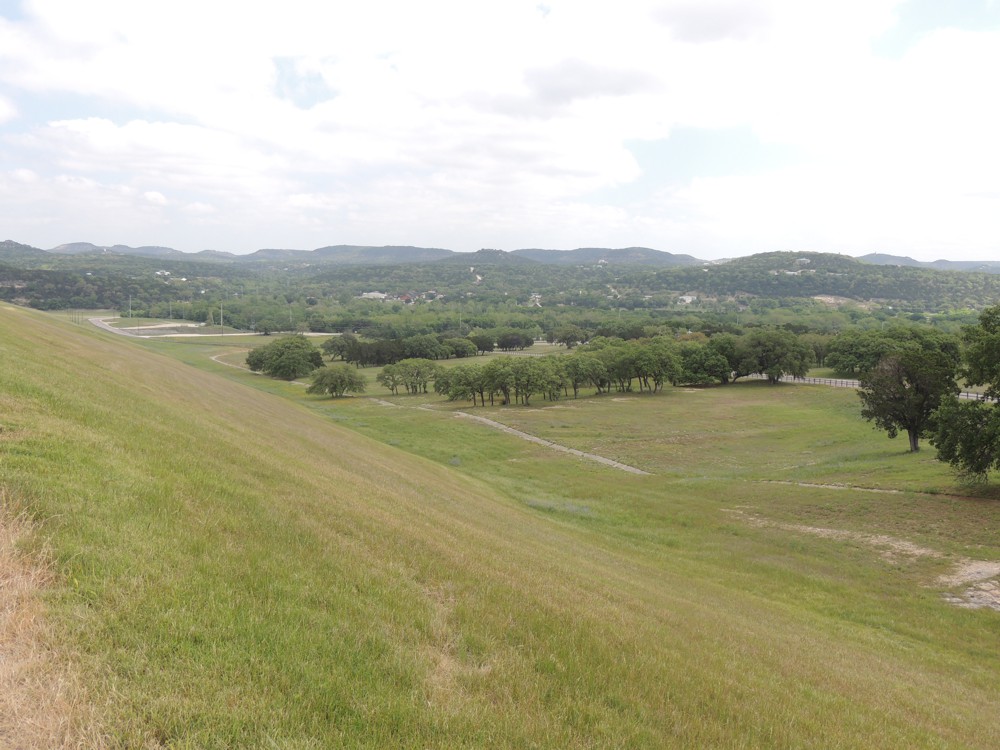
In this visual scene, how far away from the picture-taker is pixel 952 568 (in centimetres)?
2239

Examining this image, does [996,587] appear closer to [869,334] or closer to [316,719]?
[316,719]

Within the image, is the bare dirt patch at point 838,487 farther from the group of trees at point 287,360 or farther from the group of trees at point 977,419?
the group of trees at point 287,360

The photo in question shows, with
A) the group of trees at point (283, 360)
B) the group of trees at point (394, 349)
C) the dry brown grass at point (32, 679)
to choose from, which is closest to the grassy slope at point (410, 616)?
the dry brown grass at point (32, 679)

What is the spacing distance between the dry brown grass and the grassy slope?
239 millimetres

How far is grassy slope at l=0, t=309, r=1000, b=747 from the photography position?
646 centimetres

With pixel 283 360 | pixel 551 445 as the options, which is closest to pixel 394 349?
pixel 283 360

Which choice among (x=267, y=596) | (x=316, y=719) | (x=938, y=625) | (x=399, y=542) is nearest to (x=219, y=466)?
(x=399, y=542)

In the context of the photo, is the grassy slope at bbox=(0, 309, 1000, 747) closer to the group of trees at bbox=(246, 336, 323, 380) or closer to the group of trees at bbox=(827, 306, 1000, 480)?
the group of trees at bbox=(827, 306, 1000, 480)

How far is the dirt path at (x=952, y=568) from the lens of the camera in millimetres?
19922

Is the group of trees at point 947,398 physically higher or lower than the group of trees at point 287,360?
higher

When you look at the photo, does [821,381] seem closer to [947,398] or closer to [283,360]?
[947,398]

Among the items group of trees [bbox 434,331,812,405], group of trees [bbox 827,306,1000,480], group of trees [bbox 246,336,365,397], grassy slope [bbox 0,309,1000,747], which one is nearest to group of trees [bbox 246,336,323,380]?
A: group of trees [bbox 246,336,365,397]

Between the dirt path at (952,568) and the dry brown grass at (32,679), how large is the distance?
25.1 metres

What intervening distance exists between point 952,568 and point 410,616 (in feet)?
79.1
